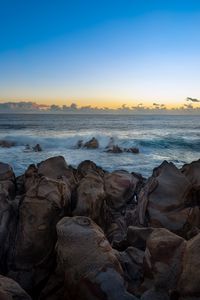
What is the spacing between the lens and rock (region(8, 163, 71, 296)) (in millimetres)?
4797

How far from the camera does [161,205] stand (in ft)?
19.4

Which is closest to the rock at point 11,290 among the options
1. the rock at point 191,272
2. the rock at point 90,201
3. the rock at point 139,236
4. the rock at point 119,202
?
the rock at point 191,272

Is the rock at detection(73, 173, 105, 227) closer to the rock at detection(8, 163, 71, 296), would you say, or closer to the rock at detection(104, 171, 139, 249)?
the rock at detection(104, 171, 139, 249)

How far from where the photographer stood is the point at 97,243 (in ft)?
13.5

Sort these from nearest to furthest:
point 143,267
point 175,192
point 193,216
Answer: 1. point 143,267
2. point 193,216
3. point 175,192

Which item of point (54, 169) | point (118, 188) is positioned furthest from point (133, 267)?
point (54, 169)

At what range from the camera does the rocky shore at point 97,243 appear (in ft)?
12.0

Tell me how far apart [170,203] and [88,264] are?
241 cm

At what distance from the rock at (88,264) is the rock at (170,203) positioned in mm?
1766

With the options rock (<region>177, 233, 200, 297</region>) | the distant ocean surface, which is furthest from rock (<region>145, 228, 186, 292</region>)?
the distant ocean surface

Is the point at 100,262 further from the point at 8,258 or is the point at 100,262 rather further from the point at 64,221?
the point at 8,258

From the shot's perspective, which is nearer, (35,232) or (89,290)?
(89,290)

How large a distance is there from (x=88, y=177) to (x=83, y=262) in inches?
105

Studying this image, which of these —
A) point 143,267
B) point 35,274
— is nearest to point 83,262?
point 143,267
